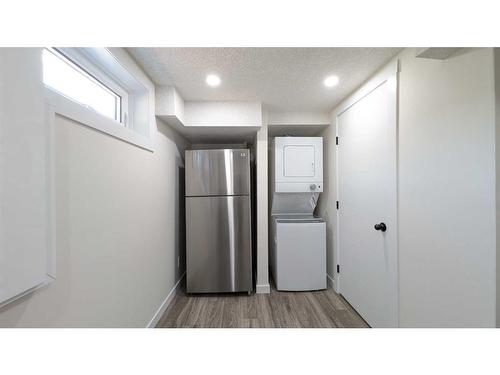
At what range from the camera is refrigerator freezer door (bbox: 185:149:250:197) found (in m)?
2.32

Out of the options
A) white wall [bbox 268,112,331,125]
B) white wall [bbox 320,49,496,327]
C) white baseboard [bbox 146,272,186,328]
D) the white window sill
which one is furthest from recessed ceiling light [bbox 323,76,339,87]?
white baseboard [bbox 146,272,186,328]

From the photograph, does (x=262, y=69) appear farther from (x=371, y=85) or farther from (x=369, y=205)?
(x=369, y=205)

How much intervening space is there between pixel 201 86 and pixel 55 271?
1662 mm

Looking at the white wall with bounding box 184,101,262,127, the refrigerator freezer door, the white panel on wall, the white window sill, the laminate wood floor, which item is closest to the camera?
the white panel on wall

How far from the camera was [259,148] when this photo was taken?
2377 mm

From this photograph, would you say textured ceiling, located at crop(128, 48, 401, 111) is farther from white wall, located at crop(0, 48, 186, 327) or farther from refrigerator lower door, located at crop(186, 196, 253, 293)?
refrigerator lower door, located at crop(186, 196, 253, 293)

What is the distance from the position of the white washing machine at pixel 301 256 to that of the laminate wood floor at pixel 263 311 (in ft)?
0.39

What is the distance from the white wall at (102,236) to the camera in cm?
87

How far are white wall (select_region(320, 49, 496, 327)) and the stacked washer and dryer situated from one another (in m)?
1.06

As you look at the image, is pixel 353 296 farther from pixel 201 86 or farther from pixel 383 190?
pixel 201 86

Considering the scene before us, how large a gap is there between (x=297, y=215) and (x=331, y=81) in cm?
166

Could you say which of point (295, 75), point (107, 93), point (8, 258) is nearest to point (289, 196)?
point (295, 75)

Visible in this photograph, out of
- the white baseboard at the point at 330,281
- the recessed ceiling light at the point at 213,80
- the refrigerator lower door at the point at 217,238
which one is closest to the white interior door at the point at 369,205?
the white baseboard at the point at 330,281

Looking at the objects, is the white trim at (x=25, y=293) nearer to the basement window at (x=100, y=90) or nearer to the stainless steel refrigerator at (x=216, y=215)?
the basement window at (x=100, y=90)
